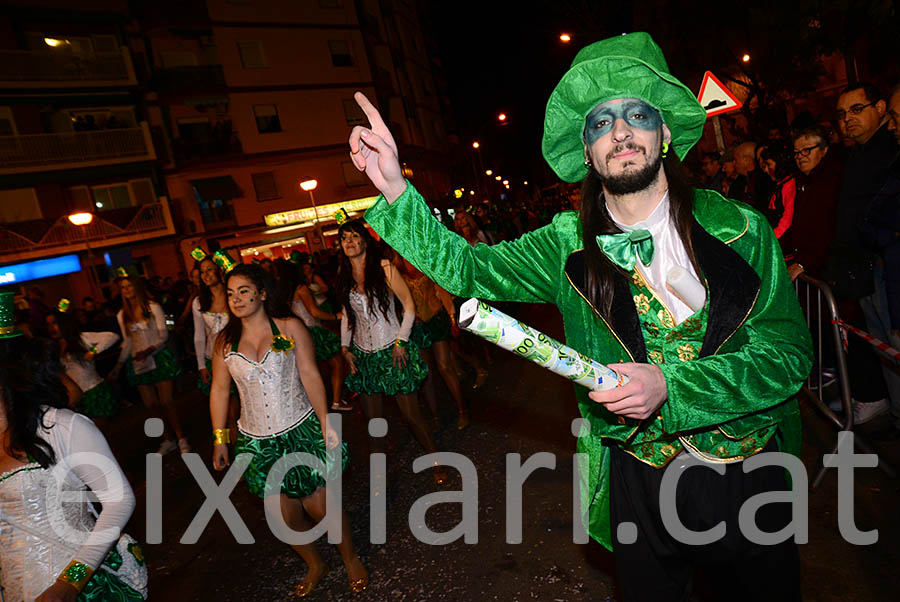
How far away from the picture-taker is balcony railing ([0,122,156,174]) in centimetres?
2231

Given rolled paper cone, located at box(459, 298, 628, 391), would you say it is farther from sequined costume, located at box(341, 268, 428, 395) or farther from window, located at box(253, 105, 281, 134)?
window, located at box(253, 105, 281, 134)

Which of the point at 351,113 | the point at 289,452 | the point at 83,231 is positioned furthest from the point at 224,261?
the point at 351,113

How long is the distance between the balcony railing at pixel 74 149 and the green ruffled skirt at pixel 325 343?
22.1 meters

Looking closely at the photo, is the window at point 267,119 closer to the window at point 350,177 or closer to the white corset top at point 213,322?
the window at point 350,177

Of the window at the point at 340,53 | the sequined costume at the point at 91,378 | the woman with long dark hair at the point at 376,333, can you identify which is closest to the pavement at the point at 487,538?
the woman with long dark hair at the point at 376,333

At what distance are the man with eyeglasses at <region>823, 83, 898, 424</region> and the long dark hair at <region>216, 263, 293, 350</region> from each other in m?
4.09

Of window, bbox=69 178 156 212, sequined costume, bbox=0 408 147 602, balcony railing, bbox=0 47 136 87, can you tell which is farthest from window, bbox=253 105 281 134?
sequined costume, bbox=0 408 147 602

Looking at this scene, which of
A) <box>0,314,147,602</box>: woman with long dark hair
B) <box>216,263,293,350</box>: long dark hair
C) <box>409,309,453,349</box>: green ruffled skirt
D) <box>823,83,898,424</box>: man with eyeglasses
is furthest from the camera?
<box>409,309,453,349</box>: green ruffled skirt

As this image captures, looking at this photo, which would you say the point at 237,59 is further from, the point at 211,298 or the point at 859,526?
the point at 859,526

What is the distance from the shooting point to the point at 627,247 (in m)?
1.73

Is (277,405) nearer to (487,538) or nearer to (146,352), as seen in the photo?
(487,538)

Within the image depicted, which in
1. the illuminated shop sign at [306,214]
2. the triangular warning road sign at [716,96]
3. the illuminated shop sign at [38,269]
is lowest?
the triangular warning road sign at [716,96]

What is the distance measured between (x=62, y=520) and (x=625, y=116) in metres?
2.89

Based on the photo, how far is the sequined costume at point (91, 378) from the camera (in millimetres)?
6270
